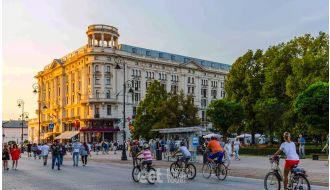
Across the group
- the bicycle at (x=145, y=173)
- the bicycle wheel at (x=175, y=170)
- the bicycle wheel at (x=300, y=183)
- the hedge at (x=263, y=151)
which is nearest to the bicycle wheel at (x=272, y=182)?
the bicycle wheel at (x=300, y=183)

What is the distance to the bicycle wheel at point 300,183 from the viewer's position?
12.0 meters

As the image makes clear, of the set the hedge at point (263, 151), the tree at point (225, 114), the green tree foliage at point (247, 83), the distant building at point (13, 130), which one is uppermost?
the green tree foliage at point (247, 83)

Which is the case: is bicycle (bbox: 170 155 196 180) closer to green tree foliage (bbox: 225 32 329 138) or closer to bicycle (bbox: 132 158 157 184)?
bicycle (bbox: 132 158 157 184)

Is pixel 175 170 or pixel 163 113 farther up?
pixel 163 113

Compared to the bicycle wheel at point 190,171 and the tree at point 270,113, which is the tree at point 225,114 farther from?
the bicycle wheel at point 190,171

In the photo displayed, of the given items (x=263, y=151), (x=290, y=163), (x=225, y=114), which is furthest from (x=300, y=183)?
(x=225, y=114)

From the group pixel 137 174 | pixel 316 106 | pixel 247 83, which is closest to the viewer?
pixel 137 174

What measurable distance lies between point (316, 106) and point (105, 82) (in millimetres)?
53424

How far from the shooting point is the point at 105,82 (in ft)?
290

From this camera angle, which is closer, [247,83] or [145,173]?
[145,173]

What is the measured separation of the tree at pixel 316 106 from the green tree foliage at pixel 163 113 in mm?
18653

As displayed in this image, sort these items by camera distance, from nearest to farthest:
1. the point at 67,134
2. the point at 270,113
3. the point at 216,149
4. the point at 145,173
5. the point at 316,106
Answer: the point at 145,173, the point at 216,149, the point at 316,106, the point at 270,113, the point at 67,134

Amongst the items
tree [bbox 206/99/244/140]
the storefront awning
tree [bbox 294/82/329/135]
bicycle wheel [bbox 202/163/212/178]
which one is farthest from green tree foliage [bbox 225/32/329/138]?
the storefront awning

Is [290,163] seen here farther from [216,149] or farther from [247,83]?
[247,83]
